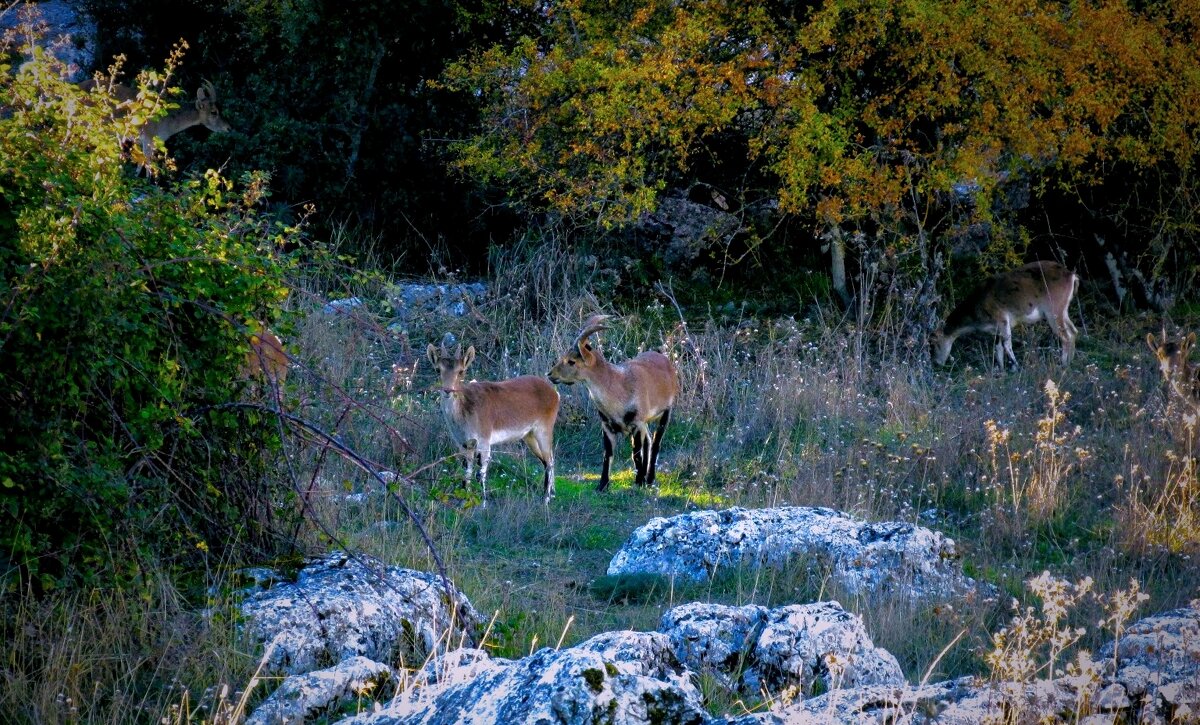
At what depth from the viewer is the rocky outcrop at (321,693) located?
4.92 metres

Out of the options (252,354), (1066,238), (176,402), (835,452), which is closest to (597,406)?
(835,452)

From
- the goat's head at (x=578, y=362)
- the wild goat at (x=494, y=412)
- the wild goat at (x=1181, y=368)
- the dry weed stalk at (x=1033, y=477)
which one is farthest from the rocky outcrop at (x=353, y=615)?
the wild goat at (x=1181, y=368)

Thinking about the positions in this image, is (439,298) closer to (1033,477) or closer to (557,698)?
(1033,477)

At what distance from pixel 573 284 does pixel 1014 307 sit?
19.9 ft

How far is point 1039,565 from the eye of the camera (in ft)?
30.3

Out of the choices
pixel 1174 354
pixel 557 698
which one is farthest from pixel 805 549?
pixel 1174 354

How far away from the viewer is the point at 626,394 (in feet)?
39.9

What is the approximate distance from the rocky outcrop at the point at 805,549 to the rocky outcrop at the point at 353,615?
197 centimetres

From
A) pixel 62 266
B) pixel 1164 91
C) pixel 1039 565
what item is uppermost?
pixel 1164 91

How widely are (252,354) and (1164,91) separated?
13.4 meters

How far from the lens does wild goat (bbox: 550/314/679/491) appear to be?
12.1 metres

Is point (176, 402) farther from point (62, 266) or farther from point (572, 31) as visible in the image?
point (572, 31)

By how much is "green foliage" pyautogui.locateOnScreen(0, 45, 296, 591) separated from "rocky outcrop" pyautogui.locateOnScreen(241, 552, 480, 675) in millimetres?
548

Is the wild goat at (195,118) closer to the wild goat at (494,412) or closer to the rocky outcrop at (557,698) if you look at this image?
the wild goat at (494,412)
